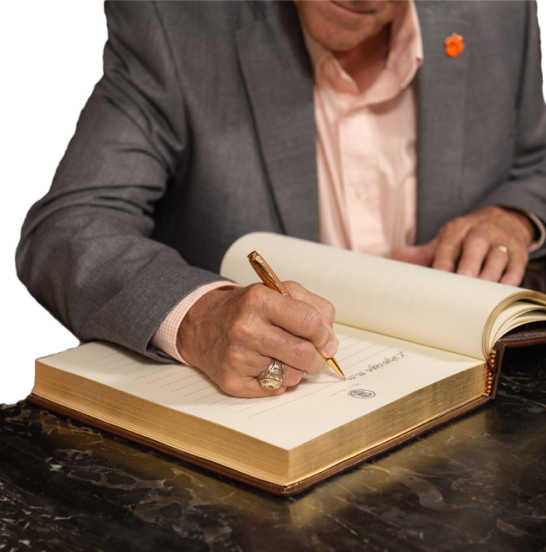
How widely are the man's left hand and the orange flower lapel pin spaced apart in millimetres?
438

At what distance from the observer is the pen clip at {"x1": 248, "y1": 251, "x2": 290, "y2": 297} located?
3.59ft

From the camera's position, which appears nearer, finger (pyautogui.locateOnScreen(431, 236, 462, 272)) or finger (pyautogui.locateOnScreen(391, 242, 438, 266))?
finger (pyautogui.locateOnScreen(431, 236, 462, 272))

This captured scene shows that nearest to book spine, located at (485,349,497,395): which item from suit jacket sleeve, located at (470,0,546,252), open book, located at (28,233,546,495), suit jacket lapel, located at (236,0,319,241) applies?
open book, located at (28,233,546,495)

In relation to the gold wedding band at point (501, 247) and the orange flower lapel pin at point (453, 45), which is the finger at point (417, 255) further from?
the orange flower lapel pin at point (453, 45)

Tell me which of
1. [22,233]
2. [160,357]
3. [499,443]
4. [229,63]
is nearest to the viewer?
[499,443]

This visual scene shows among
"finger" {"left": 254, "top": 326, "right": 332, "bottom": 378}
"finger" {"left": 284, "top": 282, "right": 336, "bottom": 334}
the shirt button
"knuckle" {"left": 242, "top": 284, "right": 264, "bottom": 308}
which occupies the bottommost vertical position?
the shirt button

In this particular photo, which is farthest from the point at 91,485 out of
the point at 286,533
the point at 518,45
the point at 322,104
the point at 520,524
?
the point at 518,45

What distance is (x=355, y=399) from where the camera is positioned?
1.01m

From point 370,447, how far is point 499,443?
20 centimetres

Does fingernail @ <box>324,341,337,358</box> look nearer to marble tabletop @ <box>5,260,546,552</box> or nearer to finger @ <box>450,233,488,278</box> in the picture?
marble tabletop @ <box>5,260,546,552</box>

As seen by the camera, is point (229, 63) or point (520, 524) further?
point (229, 63)

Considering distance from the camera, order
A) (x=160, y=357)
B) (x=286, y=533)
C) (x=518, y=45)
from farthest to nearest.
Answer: (x=518, y=45) < (x=160, y=357) < (x=286, y=533)

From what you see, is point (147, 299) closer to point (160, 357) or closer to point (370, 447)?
point (160, 357)

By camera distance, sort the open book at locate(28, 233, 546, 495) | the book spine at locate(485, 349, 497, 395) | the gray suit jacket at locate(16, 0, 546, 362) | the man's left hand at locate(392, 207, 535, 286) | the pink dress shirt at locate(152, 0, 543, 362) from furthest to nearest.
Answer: the pink dress shirt at locate(152, 0, 543, 362), the man's left hand at locate(392, 207, 535, 286), the gray suit jacket at locate(16, 0, 546, 362), the book spine at locate(485, 349, 497, 395), the open book at locate(28, 233, 546, 495)
